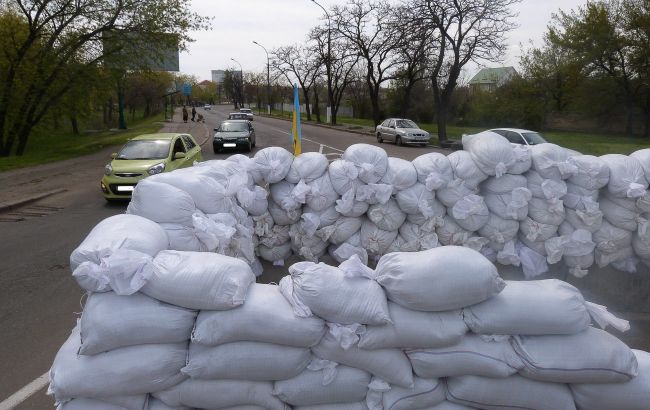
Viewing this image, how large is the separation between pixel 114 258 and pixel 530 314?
2.19 metres

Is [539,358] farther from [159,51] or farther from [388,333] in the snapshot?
[159,51]

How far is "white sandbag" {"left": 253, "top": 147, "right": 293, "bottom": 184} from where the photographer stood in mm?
4680

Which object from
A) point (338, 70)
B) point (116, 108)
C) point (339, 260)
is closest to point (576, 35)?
point (338, 70)

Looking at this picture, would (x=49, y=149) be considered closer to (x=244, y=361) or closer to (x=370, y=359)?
(x=244, y=361)

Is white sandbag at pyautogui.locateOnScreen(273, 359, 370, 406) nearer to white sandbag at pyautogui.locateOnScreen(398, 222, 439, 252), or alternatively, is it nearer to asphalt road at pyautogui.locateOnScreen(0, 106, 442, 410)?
asphalt road at pyautogui.locateOnScreen(0, 106, 442, 410)

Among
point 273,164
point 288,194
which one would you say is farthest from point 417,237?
point 273,164

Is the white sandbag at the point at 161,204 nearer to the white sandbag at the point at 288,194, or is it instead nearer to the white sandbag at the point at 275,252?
the white sandbag at the point at 288,194

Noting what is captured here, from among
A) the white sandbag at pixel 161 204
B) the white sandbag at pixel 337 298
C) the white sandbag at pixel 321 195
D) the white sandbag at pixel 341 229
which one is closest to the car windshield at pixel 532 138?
the white sandbag at pixel 341 229

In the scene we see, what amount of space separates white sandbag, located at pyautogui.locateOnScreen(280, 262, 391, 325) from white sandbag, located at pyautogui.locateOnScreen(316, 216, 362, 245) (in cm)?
206

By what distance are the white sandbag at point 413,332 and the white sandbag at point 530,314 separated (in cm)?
12

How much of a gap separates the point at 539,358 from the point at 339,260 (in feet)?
8.39

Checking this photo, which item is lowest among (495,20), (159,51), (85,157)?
(85,157)

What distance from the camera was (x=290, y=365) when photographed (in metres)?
2.53

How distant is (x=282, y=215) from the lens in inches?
188
